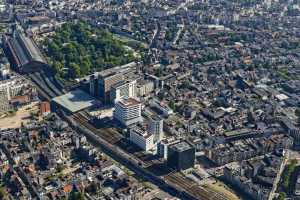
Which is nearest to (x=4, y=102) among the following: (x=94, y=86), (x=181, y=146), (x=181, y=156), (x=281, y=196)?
(x=94, y=86)

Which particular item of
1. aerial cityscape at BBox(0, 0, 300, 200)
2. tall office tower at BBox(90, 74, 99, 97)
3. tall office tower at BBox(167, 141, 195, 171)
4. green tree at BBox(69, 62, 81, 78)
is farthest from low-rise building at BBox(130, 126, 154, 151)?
green tree at BBox(69, 62, 81, 78)

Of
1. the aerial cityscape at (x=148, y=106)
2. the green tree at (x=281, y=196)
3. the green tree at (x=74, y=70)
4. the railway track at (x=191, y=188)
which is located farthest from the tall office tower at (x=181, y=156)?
the green tree at (x=74, y=70)

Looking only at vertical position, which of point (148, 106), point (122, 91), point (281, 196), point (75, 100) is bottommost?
point (281, 196)

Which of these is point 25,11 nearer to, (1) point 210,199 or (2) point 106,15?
(2) point 106,15

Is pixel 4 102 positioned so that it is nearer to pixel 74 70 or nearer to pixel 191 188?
pixel 74 70

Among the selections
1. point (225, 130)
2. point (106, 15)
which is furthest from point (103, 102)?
point (106, 15)

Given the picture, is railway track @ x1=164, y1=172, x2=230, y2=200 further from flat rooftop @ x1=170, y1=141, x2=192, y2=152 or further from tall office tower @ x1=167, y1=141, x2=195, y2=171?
flat rooftop @ x1=170, y1=141, x2=192, y2=152

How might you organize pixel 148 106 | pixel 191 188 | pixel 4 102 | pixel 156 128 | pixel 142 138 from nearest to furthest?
pixel 191 188, pixel 142 138, pixel 156 128, pixel 4 102, pixel 148 106

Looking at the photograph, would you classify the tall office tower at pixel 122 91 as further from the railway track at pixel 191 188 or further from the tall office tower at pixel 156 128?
the railway track at pixel 191 188
